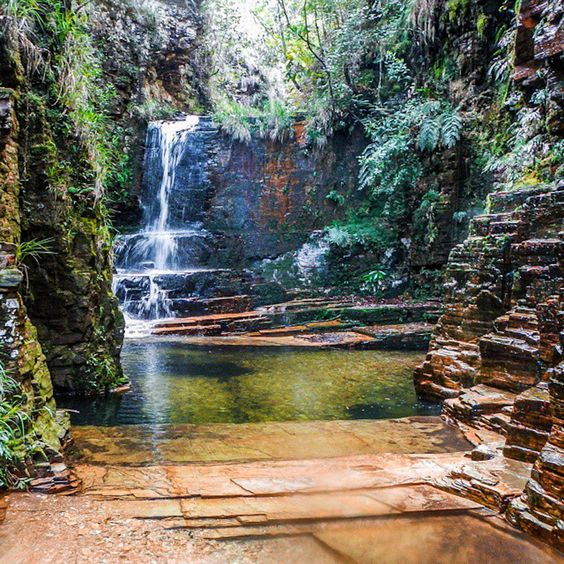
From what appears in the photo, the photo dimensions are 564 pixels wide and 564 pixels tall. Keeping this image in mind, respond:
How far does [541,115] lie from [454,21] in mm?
5588

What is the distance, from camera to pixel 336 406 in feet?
18.3

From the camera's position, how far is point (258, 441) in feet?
→ 13.7

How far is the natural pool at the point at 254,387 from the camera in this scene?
5219 millimetres

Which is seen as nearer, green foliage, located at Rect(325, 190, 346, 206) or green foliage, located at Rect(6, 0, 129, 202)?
green foliage, located at Rect(6, 0, 129, 202)

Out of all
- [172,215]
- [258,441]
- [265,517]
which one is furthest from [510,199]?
[172,215]

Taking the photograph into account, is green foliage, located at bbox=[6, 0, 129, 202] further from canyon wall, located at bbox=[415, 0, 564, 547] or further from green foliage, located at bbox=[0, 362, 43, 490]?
canyon wall, located at bbox=[415, 0, 564, 547]

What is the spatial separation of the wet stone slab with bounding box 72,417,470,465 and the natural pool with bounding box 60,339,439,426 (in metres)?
0.50

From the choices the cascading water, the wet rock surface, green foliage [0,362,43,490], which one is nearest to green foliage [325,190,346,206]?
the cascading water

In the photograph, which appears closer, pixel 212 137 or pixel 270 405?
pixel 270 405

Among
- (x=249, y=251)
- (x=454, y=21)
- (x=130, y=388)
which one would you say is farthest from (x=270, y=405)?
(x=454, y=21)

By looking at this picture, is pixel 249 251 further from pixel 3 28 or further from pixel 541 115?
pixel 3 28

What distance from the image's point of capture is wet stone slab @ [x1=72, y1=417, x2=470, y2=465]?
150 inches

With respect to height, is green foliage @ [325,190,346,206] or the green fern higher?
the green fern

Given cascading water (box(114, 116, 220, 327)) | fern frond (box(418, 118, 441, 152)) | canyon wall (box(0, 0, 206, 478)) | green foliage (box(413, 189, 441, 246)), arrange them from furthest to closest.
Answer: cascading water (box(114, 116, 220, 327)) → green foliage (box(413, 189, 441, 246)) → fern frond (box(418, 118, 441, 152)) → canyon wall (box(0, 0, 206, 478))
